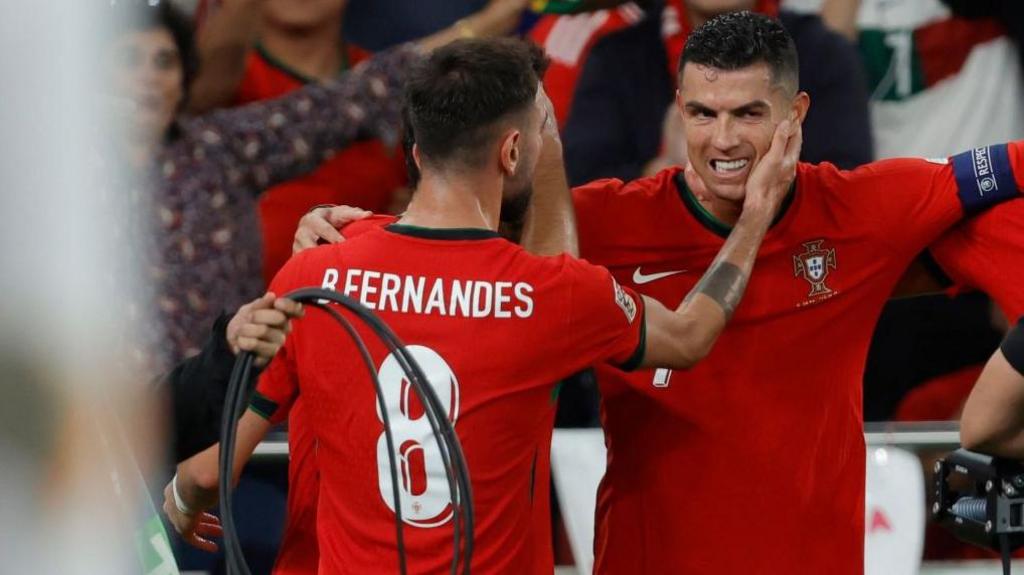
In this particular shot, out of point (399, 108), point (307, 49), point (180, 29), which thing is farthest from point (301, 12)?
point (399, 108)

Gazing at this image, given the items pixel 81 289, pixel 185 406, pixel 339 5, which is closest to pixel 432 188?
pixel 185 406

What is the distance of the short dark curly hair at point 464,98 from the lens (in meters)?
2.04

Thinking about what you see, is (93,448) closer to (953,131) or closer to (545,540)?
(545,540)

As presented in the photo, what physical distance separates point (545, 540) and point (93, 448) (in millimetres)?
1309

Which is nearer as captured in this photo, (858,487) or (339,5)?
(858,487)

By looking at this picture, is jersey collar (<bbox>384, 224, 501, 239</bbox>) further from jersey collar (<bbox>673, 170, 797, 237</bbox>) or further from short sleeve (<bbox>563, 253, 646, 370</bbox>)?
jersey collar (<bbox>673, 170, 797, 237</bbox>)

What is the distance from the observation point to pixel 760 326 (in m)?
2.46

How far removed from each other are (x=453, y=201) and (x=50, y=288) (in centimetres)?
120

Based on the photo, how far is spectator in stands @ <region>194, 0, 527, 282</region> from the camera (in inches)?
145

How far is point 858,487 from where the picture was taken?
252 centimetres

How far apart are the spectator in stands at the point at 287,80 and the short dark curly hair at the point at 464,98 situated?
1659mm

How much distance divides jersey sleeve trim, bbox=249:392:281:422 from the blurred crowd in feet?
3.65

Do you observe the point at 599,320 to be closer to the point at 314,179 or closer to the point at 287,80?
the point at 314,179

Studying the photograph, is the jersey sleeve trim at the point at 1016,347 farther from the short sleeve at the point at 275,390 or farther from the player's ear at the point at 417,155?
the short sleeve at the point at 275,390
